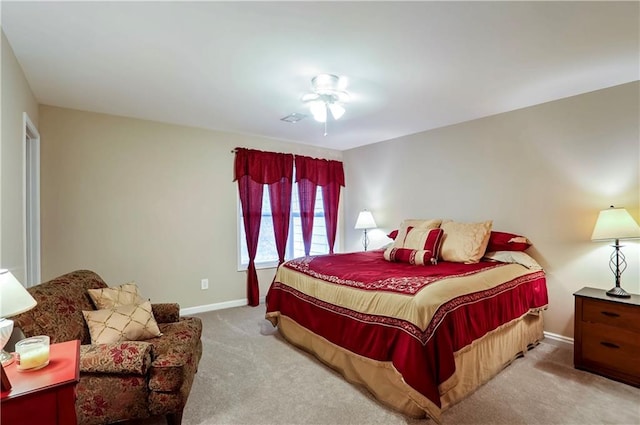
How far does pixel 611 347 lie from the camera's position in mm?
2406

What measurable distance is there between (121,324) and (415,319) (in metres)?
1.85

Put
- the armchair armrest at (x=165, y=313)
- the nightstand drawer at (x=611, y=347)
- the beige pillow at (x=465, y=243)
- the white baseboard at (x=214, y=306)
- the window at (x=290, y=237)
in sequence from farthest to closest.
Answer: the window at (x=290, y=237) → the white baseboard at (x=214, y=306) → the beige pillow at (x=465, y=243) → the armchair armrest at (x=165, y=313) → the nightstand drawer at (x=611, y=347)

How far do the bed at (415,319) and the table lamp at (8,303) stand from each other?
1.85 metres

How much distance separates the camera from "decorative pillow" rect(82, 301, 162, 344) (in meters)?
1.96

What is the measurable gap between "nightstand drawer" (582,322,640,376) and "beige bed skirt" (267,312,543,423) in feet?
1.46

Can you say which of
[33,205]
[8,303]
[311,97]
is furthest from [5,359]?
[311,97]

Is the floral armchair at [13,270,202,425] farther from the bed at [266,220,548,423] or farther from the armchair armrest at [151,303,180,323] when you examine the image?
the bed at [266,220,548,423]

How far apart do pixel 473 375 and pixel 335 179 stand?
3711mm

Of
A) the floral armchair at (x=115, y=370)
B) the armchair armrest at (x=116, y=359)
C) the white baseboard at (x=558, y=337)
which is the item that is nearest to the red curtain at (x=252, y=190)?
the floral armchair at (x=115, y=370)

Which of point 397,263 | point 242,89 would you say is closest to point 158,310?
point 242,89

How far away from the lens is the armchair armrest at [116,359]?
164 cm

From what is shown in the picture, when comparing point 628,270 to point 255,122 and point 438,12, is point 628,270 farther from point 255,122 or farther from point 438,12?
point 255,122

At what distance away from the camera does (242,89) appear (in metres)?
2.83

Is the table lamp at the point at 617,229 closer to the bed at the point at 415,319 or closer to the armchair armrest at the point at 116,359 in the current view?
the bed at the point at 415,319
